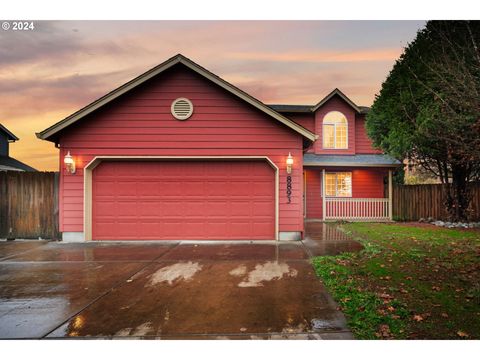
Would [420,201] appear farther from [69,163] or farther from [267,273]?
[69,163]

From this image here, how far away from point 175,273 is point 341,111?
14.0 meters

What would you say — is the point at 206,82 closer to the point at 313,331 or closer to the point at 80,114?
the point at 80,114

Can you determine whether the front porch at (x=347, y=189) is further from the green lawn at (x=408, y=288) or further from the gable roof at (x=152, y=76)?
the gable roof at (x=152, y=76)

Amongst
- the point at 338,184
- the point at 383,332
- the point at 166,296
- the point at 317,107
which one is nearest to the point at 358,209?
the point at 338,184

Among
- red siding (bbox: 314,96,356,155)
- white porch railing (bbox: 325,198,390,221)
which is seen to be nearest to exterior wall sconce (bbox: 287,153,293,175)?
white porch railing (bbox: 325,198,390,221)

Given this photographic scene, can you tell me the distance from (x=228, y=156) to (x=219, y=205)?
165cm

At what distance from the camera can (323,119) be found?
15836 mm

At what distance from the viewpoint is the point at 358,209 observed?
14055 millimetres

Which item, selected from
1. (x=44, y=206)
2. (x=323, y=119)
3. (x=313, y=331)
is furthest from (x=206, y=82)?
(x=323, y=119)

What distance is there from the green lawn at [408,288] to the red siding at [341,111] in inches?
327

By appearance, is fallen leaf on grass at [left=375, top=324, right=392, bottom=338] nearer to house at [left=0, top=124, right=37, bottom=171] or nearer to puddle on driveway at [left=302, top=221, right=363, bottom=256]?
puddle on driveway at [left=302, top=221, right=363, bottom=256]

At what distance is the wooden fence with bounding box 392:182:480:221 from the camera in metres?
13.1

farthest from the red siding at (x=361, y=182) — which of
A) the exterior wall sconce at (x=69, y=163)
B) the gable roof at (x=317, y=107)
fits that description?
the exterior wall sconce at (x=69, y=163)

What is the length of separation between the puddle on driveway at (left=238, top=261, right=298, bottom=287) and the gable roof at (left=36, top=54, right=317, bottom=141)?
4442 millimetres
